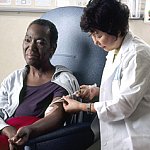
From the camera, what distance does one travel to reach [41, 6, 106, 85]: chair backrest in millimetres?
1840

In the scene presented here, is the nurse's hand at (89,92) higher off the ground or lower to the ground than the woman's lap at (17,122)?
higher

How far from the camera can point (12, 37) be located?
2543 mm

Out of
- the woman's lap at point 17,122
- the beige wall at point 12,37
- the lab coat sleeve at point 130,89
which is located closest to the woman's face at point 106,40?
the lab coat sleeve at point 130,89

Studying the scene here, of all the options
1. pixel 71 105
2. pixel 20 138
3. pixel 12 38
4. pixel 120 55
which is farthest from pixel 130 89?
pixel 12 38

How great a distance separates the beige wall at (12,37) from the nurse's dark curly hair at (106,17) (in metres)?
1.06

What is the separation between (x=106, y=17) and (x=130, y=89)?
34 cm

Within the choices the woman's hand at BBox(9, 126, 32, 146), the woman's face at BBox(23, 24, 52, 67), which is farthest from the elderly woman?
the woman's hand at BBox(9, 126, 32, 146)

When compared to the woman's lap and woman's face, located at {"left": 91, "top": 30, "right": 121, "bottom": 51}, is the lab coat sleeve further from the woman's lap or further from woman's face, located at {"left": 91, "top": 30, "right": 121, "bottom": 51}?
the woman's lap

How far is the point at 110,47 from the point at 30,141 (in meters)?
0.58

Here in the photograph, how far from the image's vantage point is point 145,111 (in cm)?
143

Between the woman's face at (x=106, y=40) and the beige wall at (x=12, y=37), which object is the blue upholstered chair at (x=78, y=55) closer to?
the woman's face at (x=106, y=40)

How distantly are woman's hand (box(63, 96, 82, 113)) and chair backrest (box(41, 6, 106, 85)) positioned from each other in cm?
34

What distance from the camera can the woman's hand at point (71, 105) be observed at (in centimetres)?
149

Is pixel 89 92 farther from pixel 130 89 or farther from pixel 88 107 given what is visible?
pixel 130 89
